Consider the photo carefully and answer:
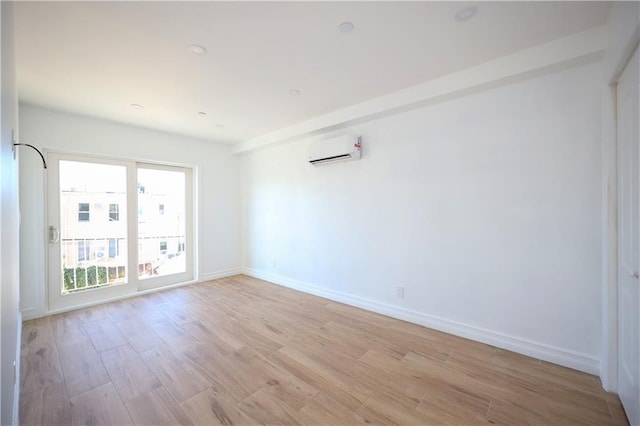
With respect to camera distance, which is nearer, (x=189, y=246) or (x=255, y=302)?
(x=255, y=302)

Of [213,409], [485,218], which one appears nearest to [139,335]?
[213,409]

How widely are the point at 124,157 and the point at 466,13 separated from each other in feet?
15.1

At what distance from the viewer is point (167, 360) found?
7.27 ft

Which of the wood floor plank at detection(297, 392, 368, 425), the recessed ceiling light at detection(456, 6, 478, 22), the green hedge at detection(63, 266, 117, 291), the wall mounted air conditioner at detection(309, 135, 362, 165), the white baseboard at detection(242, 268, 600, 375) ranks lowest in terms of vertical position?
the wood floor plank at detection(297, 392, 368, 425)

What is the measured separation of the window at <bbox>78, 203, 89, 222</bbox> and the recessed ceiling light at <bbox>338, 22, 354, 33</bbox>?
4.11m

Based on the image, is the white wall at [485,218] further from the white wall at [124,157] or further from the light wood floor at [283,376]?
the white wall at [124,157]

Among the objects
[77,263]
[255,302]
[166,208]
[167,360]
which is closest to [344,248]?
[255,302]

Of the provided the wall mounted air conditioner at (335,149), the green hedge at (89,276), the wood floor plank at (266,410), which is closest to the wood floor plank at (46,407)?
the wood floor plank at (266,410)

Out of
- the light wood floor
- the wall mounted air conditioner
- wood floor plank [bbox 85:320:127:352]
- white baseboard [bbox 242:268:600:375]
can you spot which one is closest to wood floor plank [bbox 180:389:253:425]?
the light wood floor

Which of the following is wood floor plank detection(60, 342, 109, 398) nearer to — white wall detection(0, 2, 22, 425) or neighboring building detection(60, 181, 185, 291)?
white wall detection(0, 2, 22, 425)

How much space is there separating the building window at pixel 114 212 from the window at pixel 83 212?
26cm

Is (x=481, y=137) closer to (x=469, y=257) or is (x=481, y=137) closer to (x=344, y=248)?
(x=469, y=257)

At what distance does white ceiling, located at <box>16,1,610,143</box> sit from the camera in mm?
1689

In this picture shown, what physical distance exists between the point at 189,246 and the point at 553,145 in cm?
530
